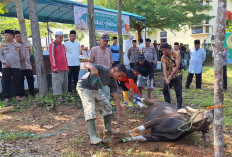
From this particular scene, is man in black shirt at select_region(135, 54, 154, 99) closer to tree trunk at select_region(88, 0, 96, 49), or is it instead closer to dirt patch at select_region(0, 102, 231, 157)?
tree trunk at select_region(88, 0, 96, 49)

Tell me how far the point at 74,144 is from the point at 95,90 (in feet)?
3.34

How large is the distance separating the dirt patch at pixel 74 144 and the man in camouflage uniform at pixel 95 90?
30cm

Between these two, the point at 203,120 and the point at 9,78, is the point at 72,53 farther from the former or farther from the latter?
the point at 203,120

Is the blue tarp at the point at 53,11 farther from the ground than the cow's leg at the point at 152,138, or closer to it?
farther from the ground

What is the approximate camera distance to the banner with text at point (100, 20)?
9.35 metres

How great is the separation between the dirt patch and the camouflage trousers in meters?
0.56

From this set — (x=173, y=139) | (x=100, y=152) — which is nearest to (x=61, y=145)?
(x=100, y=152)

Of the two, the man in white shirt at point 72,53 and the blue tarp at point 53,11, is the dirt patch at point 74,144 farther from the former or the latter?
the blue tarp at point 53,11

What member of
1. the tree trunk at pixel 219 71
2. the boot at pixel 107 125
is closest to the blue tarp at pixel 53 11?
the boot at pixel 107 125

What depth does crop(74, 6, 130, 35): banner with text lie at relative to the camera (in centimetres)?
935

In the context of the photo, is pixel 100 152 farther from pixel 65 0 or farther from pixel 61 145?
pixel 65 0

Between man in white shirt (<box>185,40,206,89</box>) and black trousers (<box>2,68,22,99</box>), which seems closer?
black trousers (<box>2,68,22,99</box>)

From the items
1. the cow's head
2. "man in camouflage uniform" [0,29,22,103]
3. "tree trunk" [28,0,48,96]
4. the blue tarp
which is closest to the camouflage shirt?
the cow's head

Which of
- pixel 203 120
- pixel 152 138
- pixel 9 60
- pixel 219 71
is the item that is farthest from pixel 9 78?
pixel 219 71
